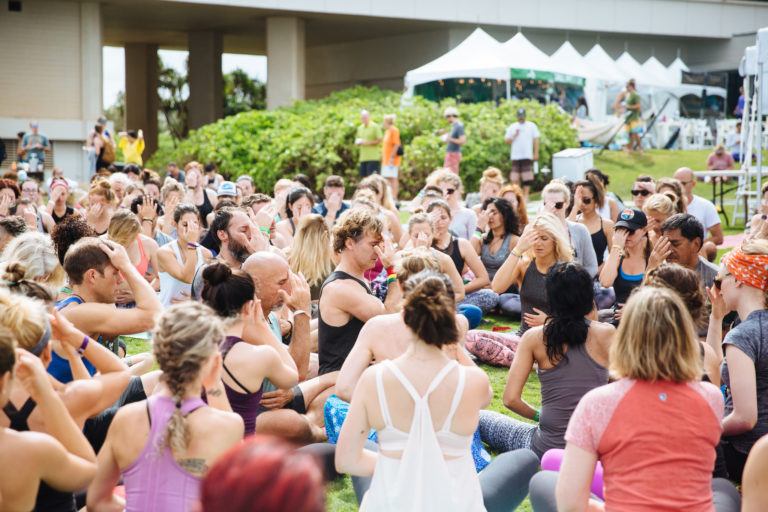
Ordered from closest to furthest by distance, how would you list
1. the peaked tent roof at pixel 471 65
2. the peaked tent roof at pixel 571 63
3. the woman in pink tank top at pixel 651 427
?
the woman in pink tank top at pixel 651 427, the peaked tent roof at pixel 471 65, the peaked tent roof at pixel 571 63

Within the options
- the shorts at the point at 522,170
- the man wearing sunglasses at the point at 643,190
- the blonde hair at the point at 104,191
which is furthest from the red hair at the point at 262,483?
the shorts at the point at 522,170

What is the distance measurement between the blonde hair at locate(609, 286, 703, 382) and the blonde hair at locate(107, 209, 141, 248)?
5.76 meters

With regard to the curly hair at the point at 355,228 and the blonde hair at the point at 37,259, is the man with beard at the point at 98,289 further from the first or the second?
the curly hair at the point at 355,228

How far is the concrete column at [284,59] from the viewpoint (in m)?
32.0

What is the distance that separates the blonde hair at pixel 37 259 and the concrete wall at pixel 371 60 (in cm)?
3029

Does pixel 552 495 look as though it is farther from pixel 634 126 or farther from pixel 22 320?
pixel 634 126

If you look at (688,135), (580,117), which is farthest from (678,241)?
(688,135)

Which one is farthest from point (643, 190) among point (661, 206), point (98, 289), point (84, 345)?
point (84, 345)

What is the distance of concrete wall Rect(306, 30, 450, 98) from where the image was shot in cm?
3575

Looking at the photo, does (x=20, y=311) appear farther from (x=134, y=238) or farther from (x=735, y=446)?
(x=134, y=238)

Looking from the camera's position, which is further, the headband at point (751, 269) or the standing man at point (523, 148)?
the standing man at point (523, 148)

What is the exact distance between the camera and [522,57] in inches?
1045

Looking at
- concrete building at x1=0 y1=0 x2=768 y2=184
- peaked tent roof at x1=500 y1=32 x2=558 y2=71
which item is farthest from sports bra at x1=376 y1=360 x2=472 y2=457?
concrete building at x1=0 y1=0 x2=768 y2=184

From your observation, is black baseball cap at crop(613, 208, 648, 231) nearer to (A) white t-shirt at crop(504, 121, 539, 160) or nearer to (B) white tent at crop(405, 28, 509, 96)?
(A) white t-shirt at crop(504, 121, 539, 160)
